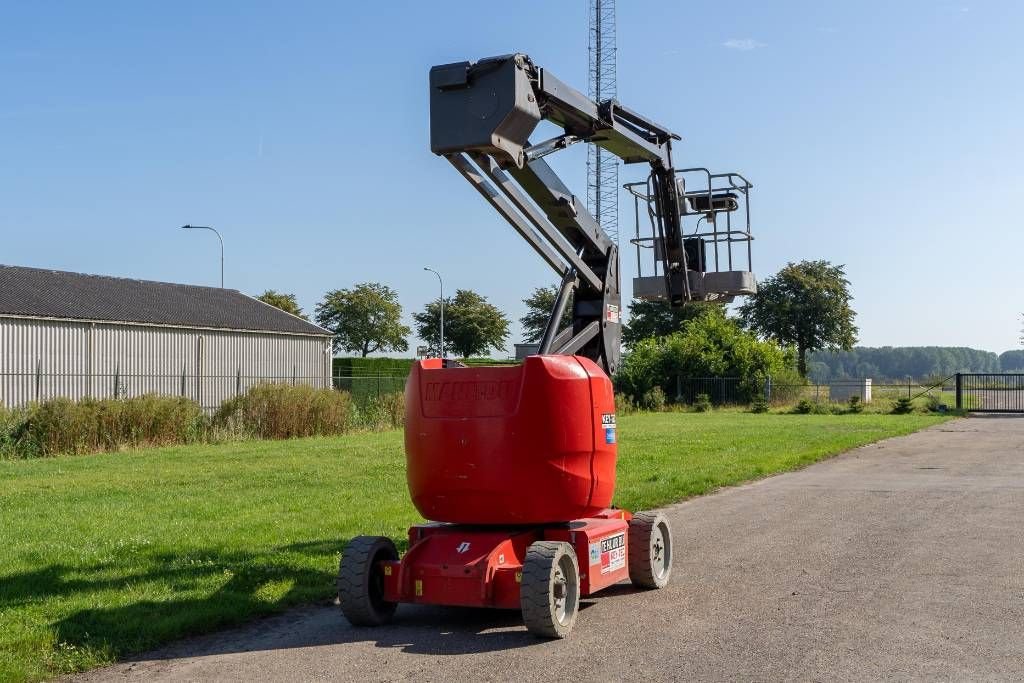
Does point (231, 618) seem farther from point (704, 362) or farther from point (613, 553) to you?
point (704, 362)

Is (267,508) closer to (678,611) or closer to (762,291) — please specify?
(678,611)

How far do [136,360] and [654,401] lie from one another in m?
23.6

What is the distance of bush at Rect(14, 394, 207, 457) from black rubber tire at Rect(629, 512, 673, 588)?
59.1ft

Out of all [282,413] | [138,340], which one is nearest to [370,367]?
[138,340]

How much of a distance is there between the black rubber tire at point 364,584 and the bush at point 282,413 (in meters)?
21.1

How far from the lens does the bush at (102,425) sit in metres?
23.3

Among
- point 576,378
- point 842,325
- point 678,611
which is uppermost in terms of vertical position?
point 842,325

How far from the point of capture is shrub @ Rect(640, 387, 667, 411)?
49472mm

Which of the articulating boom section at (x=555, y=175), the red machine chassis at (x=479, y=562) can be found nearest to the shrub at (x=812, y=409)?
the articulating boom section at (x=555, y=175)

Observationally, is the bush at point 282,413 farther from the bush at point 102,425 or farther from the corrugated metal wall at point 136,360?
the corrugated metal wall at point 136,360

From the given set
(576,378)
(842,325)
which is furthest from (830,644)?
(842,325)

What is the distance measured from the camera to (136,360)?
36.3 m

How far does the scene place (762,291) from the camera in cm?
7406

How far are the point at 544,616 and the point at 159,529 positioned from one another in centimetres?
616
